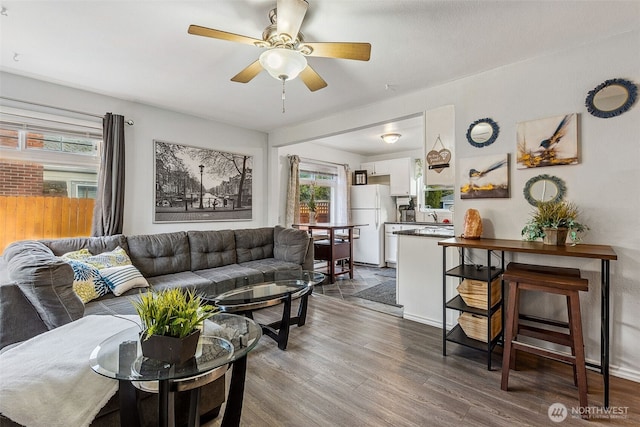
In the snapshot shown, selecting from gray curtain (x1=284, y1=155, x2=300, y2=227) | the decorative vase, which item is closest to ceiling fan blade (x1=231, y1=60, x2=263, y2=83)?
the decorative vase

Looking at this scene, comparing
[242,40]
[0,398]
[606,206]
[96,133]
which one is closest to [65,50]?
[96,133]

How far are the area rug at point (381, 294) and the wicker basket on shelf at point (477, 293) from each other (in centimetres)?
136

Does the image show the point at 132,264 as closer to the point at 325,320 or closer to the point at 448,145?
the point at 325,320

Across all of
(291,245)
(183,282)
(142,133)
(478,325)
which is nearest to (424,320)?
Result: (478,325)

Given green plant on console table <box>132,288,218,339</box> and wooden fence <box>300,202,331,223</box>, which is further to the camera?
wooden fence <box>300,202,331,223</box>

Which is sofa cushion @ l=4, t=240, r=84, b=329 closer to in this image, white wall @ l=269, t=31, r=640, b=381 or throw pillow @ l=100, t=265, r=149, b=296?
throw pillow @ l=100, t=265, r=149, b=296

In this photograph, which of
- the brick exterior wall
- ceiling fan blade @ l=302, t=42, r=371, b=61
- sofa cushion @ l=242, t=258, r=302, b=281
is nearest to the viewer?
ceiling fan blade @ l=302, t=42, r=371, b=61

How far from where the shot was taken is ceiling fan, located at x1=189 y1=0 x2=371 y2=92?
169 cm

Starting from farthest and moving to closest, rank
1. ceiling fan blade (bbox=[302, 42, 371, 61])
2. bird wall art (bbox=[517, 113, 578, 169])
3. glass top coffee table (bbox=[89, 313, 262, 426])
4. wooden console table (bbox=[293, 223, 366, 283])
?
wooden console table (bbox=[293, 223, 366, 283])
bird wall art (bbox=[517, 113, 578, 169])
ceiling fan blade (bbox=[302, 42, 371, 61])
glass top coffee table (bbox=[89, 313, 262, 426])

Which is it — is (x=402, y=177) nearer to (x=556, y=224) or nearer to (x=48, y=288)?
(x=556, y=224)

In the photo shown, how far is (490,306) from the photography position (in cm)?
215

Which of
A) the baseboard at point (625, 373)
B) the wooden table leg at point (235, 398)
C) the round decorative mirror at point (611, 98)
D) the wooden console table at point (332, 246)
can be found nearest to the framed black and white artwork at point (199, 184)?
the wooden console table at point (332, 246)

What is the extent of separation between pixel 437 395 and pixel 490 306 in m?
0.76

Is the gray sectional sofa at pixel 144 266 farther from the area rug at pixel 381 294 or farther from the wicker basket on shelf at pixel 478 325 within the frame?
the wicker basket on shelf at pixel 478 325
